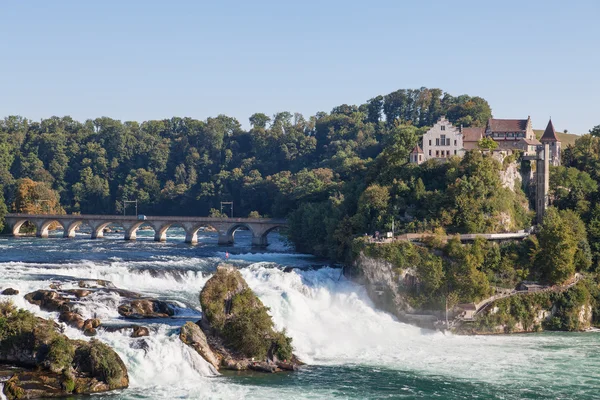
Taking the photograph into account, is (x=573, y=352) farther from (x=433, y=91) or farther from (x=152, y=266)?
(x=433, y=91)

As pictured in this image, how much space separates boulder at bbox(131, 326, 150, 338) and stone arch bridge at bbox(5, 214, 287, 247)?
2374 inches

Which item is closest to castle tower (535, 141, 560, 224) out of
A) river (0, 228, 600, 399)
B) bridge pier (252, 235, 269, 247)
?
river (0, 228, 600, 399)

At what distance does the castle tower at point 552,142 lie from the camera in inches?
3639

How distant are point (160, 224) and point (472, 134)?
48947 mm

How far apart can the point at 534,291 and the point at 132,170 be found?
127306mm

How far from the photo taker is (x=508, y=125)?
96562mm

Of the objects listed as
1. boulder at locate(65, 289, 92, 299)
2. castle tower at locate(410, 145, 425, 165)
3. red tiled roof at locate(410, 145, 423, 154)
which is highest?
red tiled roof at locate(410, 145, 423, 154)

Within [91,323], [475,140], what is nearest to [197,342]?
[91,323]

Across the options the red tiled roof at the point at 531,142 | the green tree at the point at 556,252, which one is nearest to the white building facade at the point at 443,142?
the red tiled roof at the point at 531,142

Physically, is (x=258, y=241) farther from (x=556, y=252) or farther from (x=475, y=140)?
(x=556, y=252)

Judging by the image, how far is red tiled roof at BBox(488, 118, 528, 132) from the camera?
9550 centimetres

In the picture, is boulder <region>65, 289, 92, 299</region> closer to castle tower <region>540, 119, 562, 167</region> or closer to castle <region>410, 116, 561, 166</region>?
castle <region>410, 116, 561, 166</region>

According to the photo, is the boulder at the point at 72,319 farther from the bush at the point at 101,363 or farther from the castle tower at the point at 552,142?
the castle tower at the point at 552,142

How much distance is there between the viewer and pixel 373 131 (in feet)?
577
